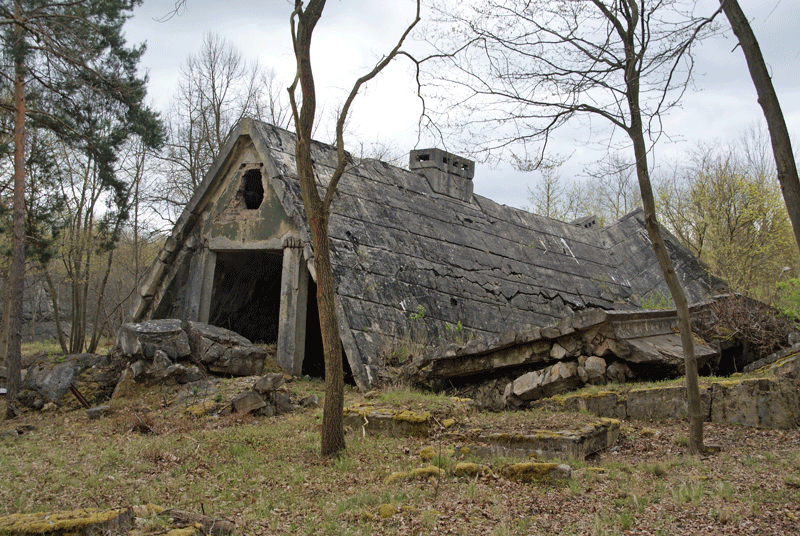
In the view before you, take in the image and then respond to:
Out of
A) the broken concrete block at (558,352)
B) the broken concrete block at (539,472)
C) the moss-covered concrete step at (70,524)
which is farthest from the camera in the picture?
the broken concrete block at (558,352)

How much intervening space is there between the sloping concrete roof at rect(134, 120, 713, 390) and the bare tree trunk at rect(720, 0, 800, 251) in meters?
6.32

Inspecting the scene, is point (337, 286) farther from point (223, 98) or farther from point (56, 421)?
point (223, 98)

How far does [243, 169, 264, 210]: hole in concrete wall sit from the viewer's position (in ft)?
42.2

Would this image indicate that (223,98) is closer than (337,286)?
No

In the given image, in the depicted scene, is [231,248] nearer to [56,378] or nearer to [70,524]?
[56,378]

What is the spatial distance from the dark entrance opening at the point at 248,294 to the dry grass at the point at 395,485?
6.26 m

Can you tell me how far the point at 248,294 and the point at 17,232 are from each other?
4.72 m

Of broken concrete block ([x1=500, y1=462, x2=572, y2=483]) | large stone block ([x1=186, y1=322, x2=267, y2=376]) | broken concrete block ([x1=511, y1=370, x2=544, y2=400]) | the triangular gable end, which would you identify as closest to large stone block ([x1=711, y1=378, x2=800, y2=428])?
broken concrete block ([x1=511, y1=370, x2=544, y2=400])

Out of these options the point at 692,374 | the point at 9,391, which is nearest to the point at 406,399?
the point at 692,374

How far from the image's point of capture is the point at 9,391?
10609mm

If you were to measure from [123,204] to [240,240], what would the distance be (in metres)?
4.07

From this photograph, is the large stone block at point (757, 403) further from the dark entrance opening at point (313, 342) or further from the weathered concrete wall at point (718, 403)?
the dark entrance opening at point (313, 342)

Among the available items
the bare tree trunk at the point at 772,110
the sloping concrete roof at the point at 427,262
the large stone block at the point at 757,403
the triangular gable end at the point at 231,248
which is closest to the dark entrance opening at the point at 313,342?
the triangular gable end at the point at 231,248

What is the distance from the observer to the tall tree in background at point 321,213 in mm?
6145
